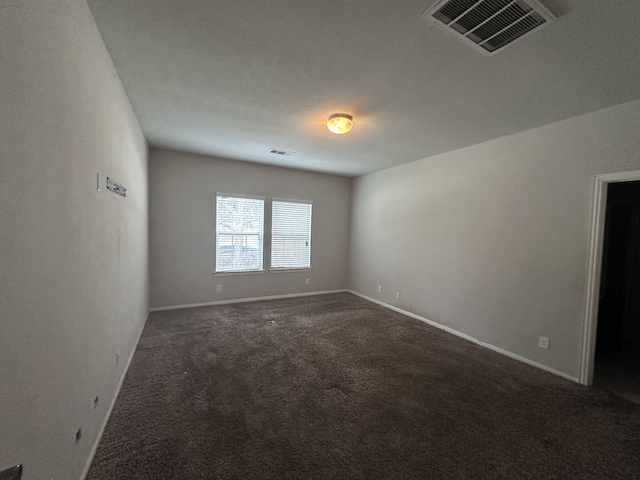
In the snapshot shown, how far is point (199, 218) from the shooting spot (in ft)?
15.4

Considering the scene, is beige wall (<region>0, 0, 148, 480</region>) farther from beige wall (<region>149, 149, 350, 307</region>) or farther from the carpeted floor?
beige wall (<region>149, 149, 350, 307</region>)

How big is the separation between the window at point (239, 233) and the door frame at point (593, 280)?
15.3ft

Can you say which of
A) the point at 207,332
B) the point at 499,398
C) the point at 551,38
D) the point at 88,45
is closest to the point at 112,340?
the point at 207,332

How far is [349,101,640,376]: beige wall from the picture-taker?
2.65 meters

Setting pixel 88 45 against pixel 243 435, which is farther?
pixel 243 435

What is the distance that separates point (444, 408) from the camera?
7.14 ft

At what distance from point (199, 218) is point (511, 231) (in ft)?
15.5

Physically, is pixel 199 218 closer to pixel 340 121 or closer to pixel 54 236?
pixel 340 121

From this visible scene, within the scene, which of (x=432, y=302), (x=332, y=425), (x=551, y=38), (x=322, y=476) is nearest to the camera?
(x=322, y=476)

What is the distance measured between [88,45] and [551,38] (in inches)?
111

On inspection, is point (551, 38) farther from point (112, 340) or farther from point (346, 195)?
point (346, 195)

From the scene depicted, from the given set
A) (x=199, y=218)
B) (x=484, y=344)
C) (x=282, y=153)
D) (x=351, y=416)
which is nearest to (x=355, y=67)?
(x=282, y=153)

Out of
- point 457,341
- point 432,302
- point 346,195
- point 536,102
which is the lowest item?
point 457,341

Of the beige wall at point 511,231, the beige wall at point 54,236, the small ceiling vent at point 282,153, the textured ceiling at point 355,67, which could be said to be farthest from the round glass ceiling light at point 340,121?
the beige wall at point 511,231
